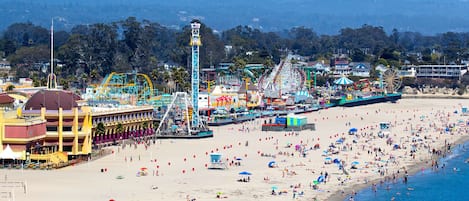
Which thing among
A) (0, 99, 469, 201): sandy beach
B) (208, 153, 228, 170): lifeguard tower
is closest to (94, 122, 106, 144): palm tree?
(0, 99, 469, 201): sandy beach

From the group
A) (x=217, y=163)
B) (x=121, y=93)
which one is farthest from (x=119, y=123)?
(x=217, y=163)

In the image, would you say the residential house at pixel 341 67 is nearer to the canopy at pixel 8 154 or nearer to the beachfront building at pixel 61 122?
the beachfront building at pixel 61 122

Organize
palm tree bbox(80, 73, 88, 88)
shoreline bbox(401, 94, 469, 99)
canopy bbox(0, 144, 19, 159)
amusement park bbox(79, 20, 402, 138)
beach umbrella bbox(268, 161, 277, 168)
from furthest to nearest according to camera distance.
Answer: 1. shoreline bbox(401, 94, 469, 99)
2. palm tree bbox(80, 73, 88, 88)
3. amusement park bbox(79, 20, 402, 138)
4. beach umbrella bbox(268, 161, 277, 168)
5. canopy bbox(0, 144, 19, 159)

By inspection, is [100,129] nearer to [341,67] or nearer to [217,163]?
[217,163]

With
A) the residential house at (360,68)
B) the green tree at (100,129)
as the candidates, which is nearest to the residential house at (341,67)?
the residential house at (360,68)

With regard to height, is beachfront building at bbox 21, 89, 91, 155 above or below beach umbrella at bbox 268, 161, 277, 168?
above

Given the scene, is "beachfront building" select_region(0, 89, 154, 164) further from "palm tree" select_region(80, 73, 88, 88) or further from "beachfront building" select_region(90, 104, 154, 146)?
"palm tree" select_region(80, 73, 88, 88)
